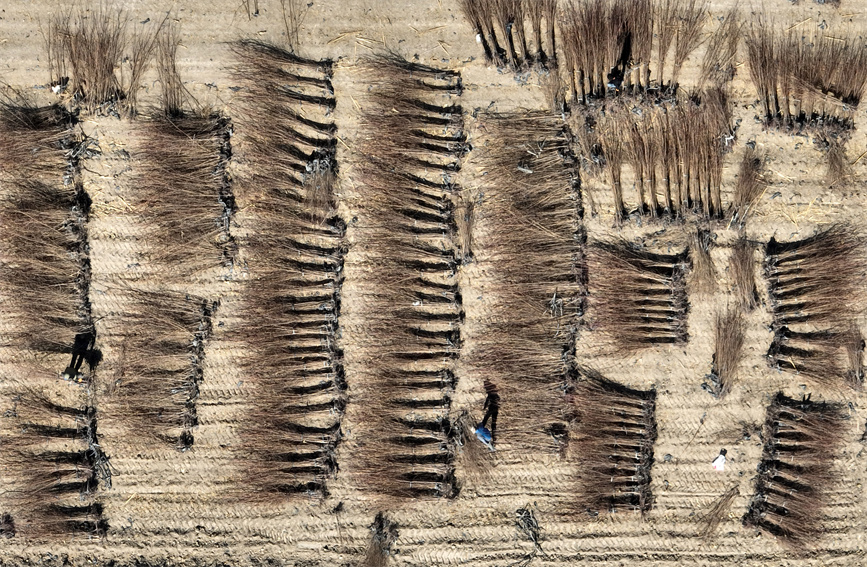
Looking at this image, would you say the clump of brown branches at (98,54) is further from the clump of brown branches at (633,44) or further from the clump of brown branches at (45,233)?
the clump of brown branches at (633,44)

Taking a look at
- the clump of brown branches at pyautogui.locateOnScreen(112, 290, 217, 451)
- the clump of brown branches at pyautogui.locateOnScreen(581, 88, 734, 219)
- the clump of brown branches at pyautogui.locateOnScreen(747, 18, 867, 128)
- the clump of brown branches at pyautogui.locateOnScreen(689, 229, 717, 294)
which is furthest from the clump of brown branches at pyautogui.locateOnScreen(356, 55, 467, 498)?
the clump of brown branches at pyautogui.locateOnScreen(747, 18, 867, 128)

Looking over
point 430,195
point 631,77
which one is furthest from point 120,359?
point 631,77

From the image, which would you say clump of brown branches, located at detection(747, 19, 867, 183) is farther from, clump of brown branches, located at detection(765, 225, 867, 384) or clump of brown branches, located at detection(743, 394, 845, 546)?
Answer: clump of brown branches, located at detection(743, 394, 845, 546)

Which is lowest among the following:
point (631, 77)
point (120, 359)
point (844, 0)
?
point (120, 359)

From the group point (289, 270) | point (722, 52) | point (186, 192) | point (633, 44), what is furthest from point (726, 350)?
point (186, 192)

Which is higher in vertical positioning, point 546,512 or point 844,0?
point 844,0

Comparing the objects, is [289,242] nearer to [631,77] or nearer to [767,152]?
[631,77]

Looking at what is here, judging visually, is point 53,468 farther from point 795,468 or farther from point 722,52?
point 722,52
